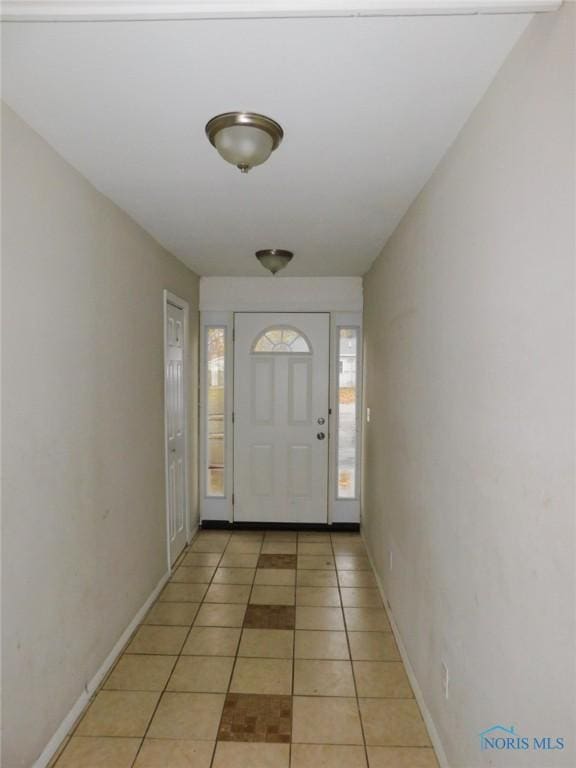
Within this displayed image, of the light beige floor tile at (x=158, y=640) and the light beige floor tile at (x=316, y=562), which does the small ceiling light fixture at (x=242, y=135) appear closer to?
the light beige floor tile at (x=158, y=640)

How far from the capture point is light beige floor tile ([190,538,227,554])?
13.5ft

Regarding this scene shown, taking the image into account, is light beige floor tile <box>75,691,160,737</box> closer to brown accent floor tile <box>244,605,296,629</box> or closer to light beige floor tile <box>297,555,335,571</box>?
brown accent floor tile <box>244,605,296,629</box>

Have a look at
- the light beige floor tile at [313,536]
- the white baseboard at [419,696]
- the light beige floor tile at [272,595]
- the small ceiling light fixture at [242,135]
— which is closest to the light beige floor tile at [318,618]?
the light beige floor tile at [272,595]

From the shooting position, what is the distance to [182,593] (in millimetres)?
3309

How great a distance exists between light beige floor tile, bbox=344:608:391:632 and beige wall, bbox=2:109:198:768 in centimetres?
125

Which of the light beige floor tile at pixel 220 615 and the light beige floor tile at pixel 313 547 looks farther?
the light beige floor tile at pixel 313 547

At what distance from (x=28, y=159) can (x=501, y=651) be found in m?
2.13

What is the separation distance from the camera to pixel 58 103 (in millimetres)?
1570

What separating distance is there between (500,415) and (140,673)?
84.7 inches

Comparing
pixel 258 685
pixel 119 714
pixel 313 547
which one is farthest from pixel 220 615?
pixel 313 547

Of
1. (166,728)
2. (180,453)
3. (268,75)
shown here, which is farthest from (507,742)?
(180,453)

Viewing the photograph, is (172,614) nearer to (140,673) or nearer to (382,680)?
(140,673)

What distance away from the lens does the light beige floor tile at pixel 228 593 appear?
10.6 ft

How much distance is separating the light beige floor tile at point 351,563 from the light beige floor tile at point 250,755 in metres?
1.83
